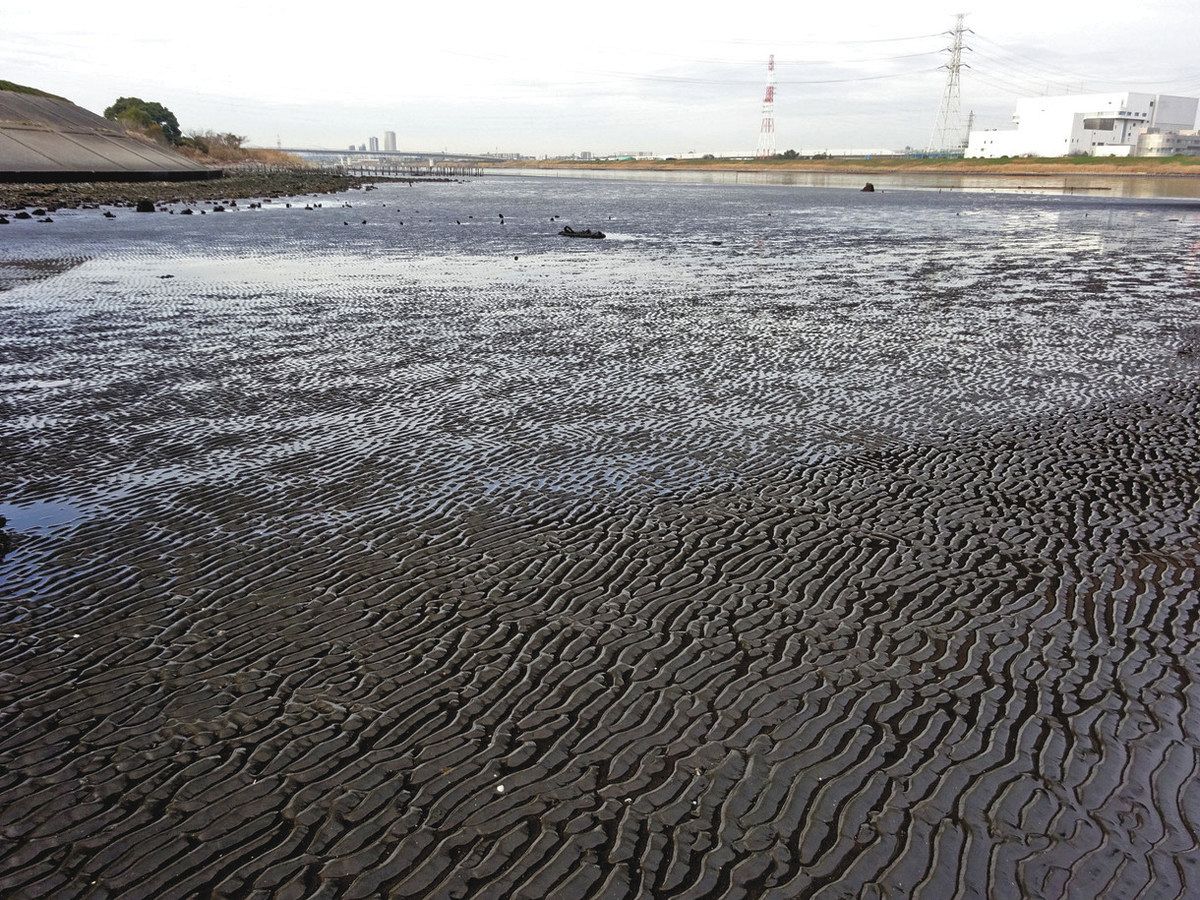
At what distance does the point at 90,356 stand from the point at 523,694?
55.7 feet

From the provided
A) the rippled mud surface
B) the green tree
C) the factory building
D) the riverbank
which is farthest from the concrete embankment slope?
the factory building

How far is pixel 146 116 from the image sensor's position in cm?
15588

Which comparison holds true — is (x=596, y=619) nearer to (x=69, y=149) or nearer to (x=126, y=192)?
(x=126, y=192)

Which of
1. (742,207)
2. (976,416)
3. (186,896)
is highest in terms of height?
(742,207)

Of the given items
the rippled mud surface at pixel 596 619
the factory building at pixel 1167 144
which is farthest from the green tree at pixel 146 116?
the factory building at pixel 1167 144

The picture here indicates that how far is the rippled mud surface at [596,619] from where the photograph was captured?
587 centimetres

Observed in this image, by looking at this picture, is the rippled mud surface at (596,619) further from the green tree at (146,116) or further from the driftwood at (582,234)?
the green tree at (146,116)

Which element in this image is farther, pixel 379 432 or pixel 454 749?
pixel 379 432

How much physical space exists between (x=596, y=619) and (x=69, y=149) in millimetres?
120872

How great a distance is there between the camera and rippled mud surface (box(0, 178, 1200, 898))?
5.87 m

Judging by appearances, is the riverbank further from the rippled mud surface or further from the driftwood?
the rippled mud surface

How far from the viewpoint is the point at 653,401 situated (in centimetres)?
1656

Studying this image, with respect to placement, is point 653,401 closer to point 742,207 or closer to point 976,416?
point 976,416

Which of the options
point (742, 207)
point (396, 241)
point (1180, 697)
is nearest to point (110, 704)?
point (1180, 697)
